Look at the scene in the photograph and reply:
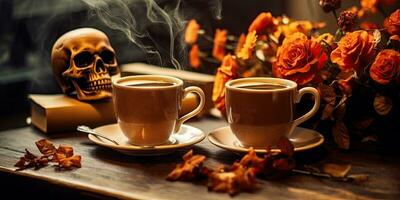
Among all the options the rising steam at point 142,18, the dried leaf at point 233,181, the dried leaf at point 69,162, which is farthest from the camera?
the rising steam at point 142,18

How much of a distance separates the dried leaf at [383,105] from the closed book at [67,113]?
527 millimetres

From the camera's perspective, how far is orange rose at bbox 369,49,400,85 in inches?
46.3

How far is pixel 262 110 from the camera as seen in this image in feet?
3.64

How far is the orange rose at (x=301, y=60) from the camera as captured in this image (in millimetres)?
1214

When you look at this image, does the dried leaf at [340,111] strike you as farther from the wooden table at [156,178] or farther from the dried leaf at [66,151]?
the dried leaf at [66,151]

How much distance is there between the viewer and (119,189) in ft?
3.27

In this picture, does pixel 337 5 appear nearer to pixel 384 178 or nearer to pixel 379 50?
pixel 379 50

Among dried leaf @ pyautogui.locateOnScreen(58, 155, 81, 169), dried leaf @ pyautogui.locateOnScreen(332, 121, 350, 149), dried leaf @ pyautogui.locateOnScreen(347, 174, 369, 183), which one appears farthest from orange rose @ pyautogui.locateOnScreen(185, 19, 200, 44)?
dried leaf @ pyautogui.locateOnScreen(347, 174, 369, 183)

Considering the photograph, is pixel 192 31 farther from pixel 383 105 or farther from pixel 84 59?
pixel 383 105

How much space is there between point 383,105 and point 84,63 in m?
0.59

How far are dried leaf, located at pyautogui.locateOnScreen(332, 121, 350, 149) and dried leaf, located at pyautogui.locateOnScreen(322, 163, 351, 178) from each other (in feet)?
0.36

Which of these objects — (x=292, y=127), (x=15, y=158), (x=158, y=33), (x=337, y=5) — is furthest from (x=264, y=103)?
(x=158, y=33)

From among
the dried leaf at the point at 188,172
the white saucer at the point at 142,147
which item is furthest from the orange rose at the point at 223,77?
the dried leaf at the point at 188,172

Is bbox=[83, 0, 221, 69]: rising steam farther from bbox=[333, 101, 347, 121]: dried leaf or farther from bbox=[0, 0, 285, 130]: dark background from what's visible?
bbox=[333, 101, 347, 121]: dried leaf
